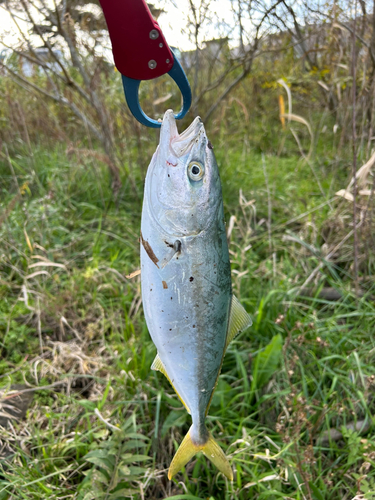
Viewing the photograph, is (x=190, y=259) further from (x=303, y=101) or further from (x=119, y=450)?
(x=303, y=101)

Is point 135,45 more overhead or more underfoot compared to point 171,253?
more overhead

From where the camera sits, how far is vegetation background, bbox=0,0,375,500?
62.1 inches

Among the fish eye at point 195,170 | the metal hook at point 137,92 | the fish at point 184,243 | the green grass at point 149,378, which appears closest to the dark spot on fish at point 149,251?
the fish at point 184,243

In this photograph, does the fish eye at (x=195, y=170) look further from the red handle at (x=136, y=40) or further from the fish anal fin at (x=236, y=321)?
the fish anal fin at (x=236, y=321)

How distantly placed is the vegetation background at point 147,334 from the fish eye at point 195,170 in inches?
40.8

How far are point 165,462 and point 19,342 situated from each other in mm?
1211

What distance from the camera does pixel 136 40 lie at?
2.71 ft

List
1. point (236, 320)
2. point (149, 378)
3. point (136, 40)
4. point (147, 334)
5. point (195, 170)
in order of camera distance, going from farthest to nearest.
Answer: point (147, 334), point (149, 378), point (236, 320), point (195, 170), point (136, 40)

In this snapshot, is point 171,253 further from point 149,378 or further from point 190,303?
point 149,378

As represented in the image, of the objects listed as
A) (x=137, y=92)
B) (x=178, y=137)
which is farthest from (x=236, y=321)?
(x=137, y=92)

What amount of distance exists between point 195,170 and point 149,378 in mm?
1428

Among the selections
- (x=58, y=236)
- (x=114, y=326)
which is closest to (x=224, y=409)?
(x=114, y=326)

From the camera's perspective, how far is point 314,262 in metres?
2.86

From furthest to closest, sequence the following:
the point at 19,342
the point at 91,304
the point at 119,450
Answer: the point at 91,304, the point at 19,342, the point at 119,450
